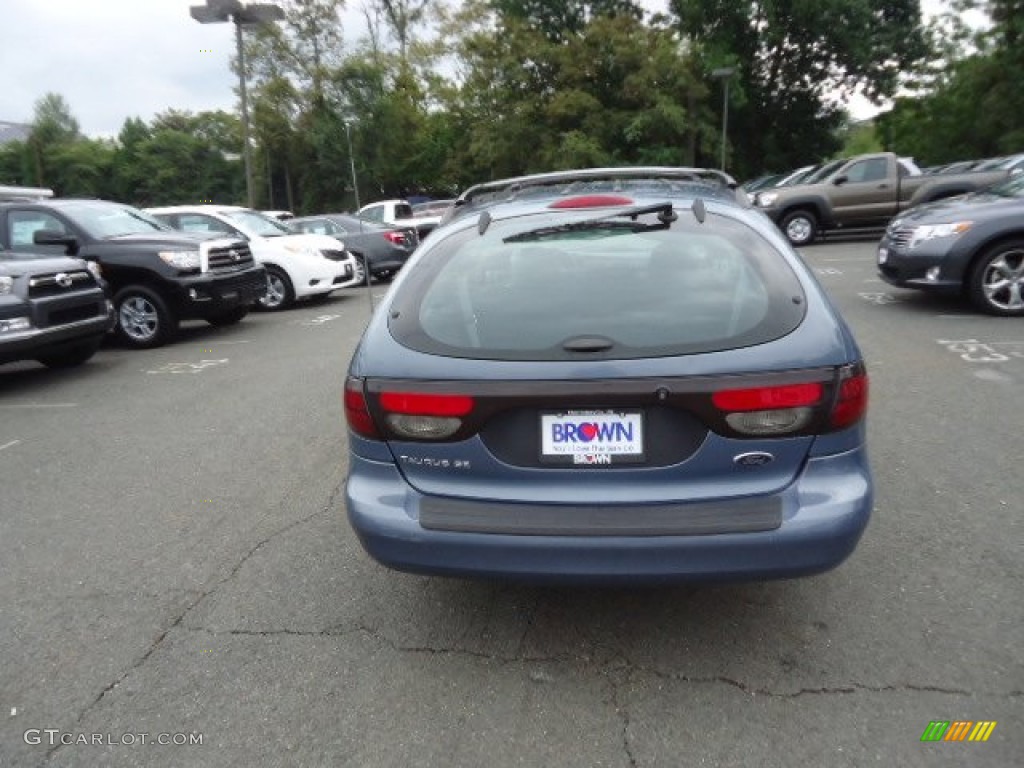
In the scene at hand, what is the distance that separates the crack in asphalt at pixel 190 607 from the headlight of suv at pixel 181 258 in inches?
223

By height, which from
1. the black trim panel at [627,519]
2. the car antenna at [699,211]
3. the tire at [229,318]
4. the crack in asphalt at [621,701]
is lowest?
the crack in asphalt at [621,701]

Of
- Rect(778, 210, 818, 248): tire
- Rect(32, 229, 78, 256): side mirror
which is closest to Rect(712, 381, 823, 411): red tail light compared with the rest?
Rect(32, 229, 78, 256): side mirror

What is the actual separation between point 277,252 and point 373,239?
2.84 m

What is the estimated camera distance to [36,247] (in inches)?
339

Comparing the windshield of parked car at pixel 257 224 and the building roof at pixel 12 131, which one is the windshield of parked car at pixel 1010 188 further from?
the building roof at pixel 12 131

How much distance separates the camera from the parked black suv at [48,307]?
6.57m

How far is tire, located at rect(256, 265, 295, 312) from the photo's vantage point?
461 inches

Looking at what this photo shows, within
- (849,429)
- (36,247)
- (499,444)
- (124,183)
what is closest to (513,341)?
(499,444)

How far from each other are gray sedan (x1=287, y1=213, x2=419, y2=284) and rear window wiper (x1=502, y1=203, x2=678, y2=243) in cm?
1099

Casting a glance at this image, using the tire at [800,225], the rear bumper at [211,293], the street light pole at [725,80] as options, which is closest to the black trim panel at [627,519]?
the rear bumper at [211,293]

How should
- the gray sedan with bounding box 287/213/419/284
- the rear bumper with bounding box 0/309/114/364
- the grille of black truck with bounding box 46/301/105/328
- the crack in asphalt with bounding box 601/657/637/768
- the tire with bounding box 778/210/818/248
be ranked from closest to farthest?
1. the crack in asphalt with bounding box 601/657/637/768
2. the rear bumper with bounding box 0/309/114/364
3. the grille of black truck with bounding box 46/301/105/328
4. the gray sedan with bounding box 287/213/419/284
5. the tire with bounding box 778/210/818/248

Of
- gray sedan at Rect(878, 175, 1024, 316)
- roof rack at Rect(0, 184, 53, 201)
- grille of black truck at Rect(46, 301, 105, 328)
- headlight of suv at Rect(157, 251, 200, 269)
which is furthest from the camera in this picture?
roof rack at Rect(0, 184, 53, 201)

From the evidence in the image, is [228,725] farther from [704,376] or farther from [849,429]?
[849,429]

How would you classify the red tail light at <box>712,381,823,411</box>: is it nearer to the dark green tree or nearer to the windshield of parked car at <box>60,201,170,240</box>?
the windshield of parked car at <box>60,201,170,240</box>
